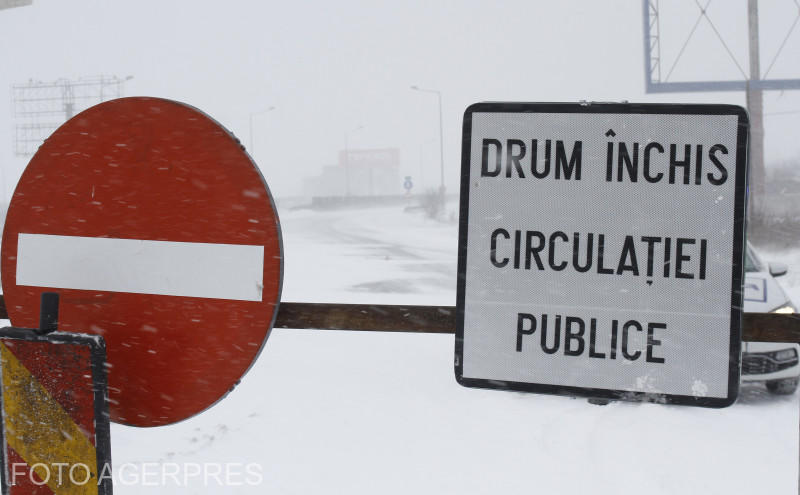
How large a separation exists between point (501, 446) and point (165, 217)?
3823mm

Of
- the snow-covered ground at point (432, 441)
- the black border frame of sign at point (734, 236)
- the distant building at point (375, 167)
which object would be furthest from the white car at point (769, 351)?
the distant building at point (375, 167)

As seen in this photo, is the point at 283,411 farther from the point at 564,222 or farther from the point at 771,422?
the point at 564,222

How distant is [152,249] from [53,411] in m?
0.43

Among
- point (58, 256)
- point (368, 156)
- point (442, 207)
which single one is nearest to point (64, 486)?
point (58, 256)

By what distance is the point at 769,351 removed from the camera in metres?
6.27

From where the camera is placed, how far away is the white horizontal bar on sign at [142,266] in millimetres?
1606

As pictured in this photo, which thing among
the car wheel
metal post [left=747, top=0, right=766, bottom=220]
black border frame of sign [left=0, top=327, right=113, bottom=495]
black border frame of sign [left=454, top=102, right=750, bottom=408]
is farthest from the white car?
metal post [left=747, top=0, right=766, bottom=220]

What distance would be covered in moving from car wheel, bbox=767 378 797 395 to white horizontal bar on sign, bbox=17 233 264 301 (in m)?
6.36

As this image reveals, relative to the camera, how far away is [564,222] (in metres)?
1.61

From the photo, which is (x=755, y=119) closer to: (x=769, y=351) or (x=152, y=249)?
(x=769, y=351)

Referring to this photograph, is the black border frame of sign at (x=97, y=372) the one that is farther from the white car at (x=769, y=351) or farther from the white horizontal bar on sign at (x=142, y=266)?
the white car at (x=769, y=351)

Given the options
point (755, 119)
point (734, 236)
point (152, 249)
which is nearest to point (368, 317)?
point (152, 249)

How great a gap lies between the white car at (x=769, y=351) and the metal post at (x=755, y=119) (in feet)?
67.7

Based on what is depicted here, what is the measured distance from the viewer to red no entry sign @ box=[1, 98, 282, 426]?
1.60 metres
